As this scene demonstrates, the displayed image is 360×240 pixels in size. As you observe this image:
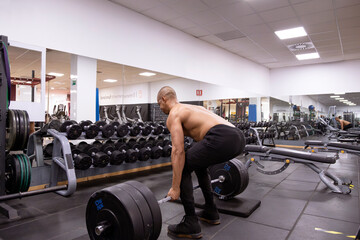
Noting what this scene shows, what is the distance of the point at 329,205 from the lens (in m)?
2.54

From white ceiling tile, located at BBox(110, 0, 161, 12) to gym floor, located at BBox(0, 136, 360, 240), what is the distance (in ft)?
9.30

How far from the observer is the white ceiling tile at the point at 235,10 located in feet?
13.9

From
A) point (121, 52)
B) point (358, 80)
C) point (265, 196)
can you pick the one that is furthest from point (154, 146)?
point (358, 80)

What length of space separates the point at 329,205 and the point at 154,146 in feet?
8.24

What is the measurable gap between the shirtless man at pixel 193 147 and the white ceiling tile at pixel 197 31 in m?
3.87

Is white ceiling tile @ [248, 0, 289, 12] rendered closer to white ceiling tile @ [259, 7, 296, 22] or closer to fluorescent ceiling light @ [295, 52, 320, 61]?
white ceiling tile @ [259, 7, 296, 22]

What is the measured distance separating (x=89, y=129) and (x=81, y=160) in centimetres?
41

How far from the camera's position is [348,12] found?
444cm

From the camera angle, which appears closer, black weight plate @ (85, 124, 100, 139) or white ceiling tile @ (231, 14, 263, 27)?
black weight plate @ (85, 124, 100, 139)

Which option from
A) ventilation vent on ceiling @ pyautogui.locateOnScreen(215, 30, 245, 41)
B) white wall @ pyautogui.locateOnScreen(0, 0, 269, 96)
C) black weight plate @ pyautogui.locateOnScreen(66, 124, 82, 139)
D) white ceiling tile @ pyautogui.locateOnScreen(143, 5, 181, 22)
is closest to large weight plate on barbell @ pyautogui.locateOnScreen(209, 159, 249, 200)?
black weight plate @ pyautogui.locateOnScreen(66, 124, 82, 139)

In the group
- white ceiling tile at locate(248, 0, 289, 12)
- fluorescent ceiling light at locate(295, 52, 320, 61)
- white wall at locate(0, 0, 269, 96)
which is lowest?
white wall at locate(0, 0, 269, 96)

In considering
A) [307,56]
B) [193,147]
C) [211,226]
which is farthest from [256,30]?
[211,226]

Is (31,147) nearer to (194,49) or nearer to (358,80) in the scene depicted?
(194,49)

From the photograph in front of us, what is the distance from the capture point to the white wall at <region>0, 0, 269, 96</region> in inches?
119
